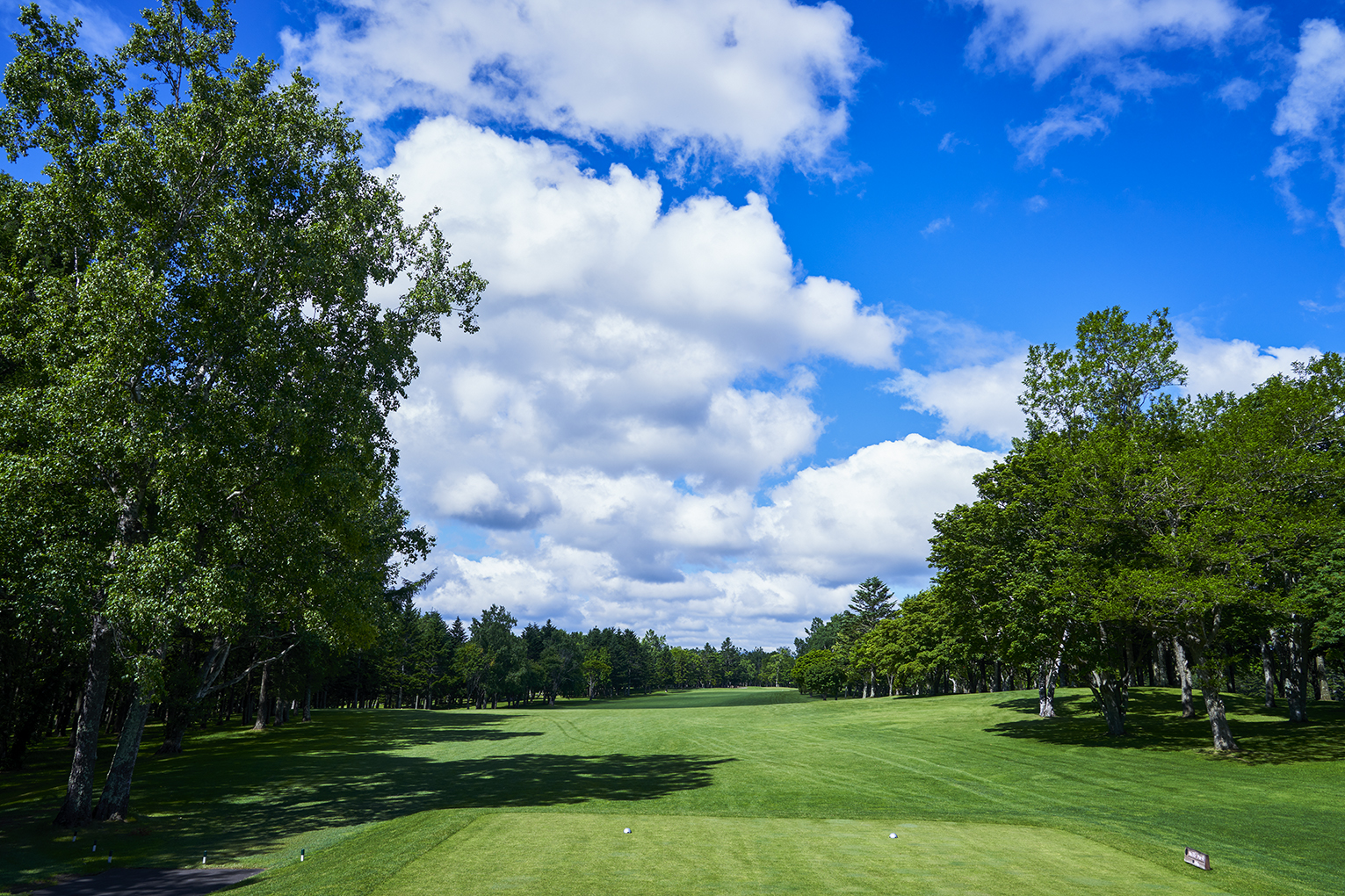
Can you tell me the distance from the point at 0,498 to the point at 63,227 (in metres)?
9.42

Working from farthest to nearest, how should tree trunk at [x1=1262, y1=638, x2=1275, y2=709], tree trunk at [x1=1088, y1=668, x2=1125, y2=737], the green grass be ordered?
tree trunk at [x1=1262, y1=638, x2=1275, y2=709] < tree trunk at [x1=1088, y1=668, x2=1125, y2=737] < the green grass

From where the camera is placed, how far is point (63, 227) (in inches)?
846

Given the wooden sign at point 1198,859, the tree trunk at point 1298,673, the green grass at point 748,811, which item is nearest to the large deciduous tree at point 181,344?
the green grass at point 748,811

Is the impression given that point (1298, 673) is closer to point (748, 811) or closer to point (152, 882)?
point (748, 811)

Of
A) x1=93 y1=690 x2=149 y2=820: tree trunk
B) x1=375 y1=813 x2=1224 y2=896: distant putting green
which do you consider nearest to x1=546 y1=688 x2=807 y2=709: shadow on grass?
x1=93 y1=690 x2=149 y2=820: tree trunk

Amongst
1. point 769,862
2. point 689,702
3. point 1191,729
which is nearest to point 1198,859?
point 769,862

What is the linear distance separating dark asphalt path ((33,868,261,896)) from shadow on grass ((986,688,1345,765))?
38.3 metres

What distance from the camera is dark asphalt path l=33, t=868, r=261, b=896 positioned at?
13.9m

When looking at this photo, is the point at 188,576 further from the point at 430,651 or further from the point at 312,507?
the point at 430,651

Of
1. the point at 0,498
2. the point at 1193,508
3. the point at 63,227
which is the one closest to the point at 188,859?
the point at 0,498

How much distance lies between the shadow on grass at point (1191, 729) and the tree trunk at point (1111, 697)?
24.8 inches

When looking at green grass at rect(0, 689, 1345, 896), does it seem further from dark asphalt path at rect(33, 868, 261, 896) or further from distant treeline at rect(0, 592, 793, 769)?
distant treeline at rect(0, 592, 793, 769)

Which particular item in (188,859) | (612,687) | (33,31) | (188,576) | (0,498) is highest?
(33,31)

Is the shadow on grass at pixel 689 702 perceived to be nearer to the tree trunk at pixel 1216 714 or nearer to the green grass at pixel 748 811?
the green grass at pixel 748 811
